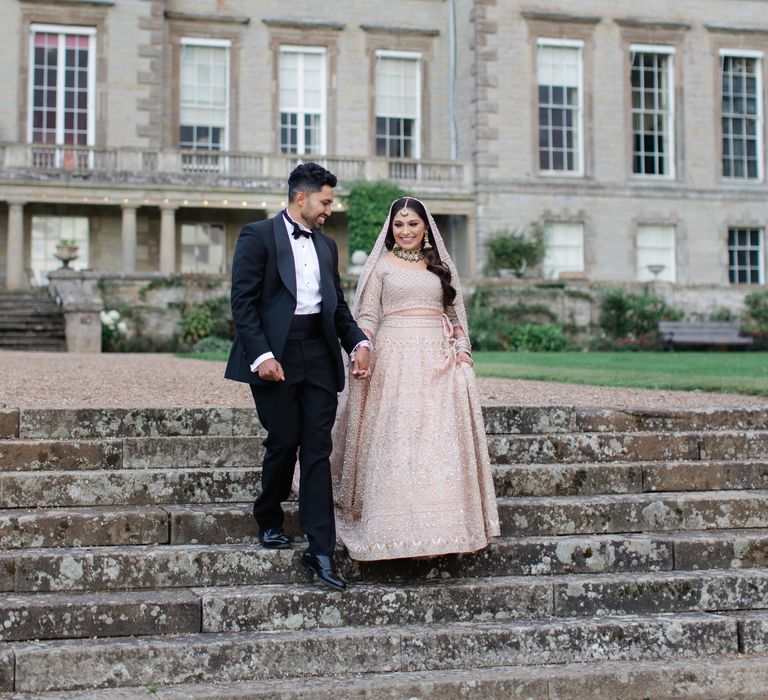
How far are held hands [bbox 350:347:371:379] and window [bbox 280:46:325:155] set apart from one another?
21.4 metres

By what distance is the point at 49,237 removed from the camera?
2412 centimetres

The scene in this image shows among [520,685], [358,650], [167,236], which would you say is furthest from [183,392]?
[167,236]

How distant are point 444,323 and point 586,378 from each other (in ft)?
18.2

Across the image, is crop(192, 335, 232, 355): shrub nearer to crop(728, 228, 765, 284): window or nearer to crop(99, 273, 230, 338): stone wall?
crop(99, 273, 230, 338): stone wall

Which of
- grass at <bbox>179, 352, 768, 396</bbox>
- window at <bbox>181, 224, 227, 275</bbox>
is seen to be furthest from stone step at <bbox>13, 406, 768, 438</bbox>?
window at <bbox>181, 224, 227, 275</bbox>

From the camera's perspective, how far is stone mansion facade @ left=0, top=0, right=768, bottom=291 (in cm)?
2408

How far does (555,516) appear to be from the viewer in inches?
217

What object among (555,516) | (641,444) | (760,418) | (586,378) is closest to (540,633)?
(555,516)

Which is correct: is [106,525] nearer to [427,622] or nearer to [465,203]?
[427,622]

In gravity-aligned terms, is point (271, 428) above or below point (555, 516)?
above

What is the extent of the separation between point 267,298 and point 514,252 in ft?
64.7

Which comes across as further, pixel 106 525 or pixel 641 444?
pixel 641 444

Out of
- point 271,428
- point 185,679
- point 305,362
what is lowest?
point 185,679

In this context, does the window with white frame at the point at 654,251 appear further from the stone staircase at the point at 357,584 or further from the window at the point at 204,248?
the stone staircase at the point at 357,584
